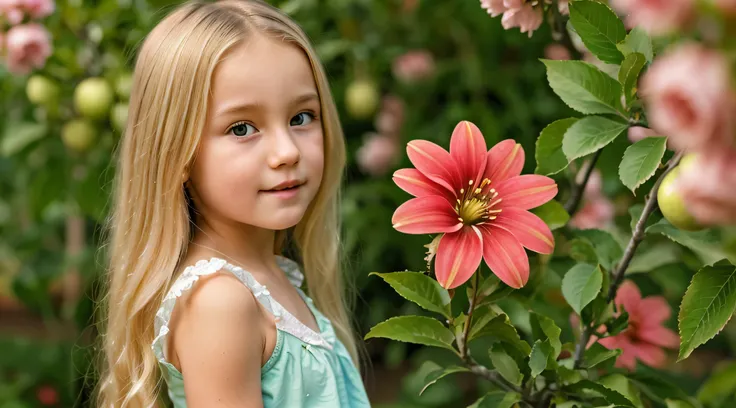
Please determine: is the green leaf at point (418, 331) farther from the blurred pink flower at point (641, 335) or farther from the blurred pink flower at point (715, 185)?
the blurred pink flower at point (715, 185)

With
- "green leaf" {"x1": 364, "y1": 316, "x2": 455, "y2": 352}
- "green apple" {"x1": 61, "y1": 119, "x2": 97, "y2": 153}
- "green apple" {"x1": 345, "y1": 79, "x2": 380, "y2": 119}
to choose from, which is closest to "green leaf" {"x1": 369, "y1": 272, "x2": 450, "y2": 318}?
"green leaf" {"x1": 364, "y1": 316, "x2": 455, "y2": 352}

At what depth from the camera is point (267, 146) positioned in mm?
942

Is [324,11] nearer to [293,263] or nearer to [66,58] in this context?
[66,58]

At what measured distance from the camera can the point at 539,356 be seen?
867 millimetres

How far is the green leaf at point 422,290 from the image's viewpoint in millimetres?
859

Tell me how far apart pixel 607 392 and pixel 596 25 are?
389 mm

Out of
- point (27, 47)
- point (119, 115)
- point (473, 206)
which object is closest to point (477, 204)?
point (473, 206)

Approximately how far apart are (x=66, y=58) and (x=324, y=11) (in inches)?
21.8

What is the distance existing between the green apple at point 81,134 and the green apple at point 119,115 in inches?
3.0

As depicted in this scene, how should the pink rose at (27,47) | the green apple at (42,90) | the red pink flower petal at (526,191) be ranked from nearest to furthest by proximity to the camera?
the red pink flower petal at (526,191) < the pink rose at (27,47) < the green apple at (42,90)

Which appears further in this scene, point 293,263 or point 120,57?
point 120,57

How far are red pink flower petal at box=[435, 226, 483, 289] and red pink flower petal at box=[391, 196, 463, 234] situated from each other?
1 cm

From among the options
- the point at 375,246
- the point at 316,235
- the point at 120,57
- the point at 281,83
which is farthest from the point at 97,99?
the point at 375,246

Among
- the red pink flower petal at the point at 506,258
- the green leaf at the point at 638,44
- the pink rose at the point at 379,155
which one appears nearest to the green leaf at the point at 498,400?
the red pink flower petal at the point at 506,258
